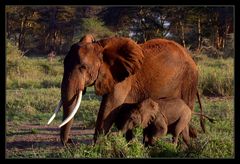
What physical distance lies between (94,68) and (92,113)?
2.17 metres

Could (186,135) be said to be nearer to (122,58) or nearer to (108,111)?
(108,111)

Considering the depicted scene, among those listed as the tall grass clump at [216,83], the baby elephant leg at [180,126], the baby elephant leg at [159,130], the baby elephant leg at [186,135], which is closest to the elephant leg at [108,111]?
the baby elephant leg at [159,130]

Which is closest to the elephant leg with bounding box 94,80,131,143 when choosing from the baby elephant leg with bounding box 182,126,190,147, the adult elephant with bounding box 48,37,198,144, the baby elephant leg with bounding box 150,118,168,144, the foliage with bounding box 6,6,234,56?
the adult elephant with bounding box 48,37,198,144

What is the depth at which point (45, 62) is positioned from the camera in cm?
1230

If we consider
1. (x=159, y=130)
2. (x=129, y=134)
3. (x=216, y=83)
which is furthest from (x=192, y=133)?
(x=216, y=83)

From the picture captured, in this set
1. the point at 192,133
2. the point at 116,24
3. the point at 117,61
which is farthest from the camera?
the point at 116,24

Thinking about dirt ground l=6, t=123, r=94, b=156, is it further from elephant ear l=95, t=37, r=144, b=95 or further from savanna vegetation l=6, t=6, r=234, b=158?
elephant ear l=95, t=37, r=144, b=95

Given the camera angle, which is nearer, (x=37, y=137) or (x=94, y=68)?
(x=94, y=68)

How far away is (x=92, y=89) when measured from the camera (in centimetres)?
881

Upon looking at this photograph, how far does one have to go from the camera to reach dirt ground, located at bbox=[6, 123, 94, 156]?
17.3 ft

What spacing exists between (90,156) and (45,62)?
8.18 metres

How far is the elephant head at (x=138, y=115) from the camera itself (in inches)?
183
